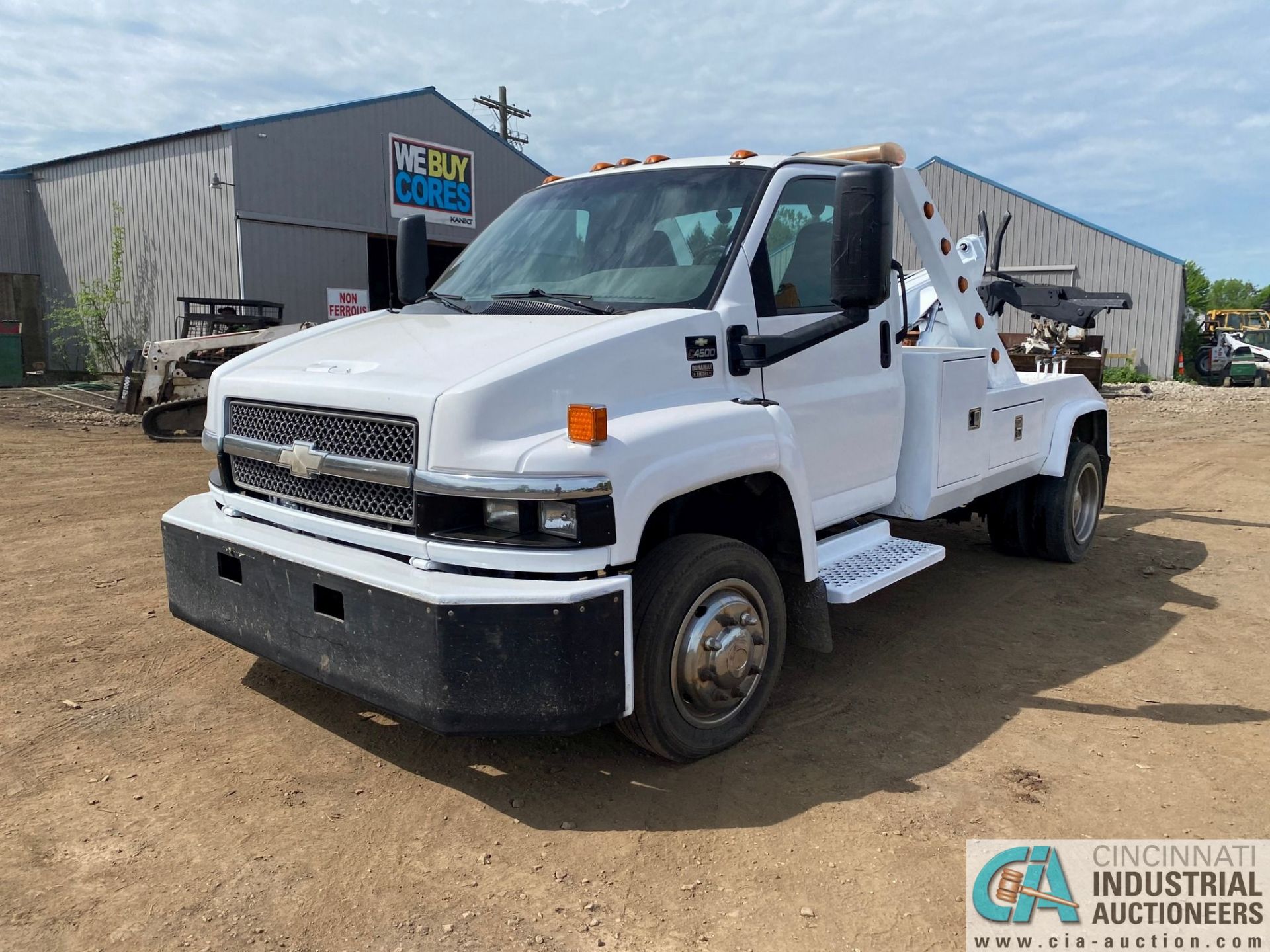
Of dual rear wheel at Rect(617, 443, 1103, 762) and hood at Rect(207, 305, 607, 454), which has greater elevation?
hood at Rect(207, 305, 607, 454)

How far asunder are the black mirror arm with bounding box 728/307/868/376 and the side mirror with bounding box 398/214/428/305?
1737 mm

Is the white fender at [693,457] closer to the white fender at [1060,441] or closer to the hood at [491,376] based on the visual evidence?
the hood at [491,376]

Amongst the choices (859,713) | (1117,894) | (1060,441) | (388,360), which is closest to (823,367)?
(859,713)

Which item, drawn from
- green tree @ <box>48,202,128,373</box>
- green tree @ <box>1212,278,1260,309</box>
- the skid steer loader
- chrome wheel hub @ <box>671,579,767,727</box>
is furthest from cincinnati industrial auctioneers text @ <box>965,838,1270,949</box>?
green tree @ <box>1212,278,1260,309</box>

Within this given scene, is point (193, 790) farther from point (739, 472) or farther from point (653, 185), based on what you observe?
point (653, 185)

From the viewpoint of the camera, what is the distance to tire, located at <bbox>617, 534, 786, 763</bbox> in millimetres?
3352

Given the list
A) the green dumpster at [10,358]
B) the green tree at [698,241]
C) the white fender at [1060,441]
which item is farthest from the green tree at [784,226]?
the green dumpster at [10,358]

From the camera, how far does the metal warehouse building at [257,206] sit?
59.7 feet

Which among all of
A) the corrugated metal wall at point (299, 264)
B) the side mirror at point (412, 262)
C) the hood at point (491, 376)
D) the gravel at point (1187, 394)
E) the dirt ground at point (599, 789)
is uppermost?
the corrugated metal wall at point (299, 264)

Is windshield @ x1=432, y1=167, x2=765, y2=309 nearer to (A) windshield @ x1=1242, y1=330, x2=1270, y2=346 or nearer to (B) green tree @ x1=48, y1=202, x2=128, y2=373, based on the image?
(B) green tree @ x1=48, y1=202, x2=128, y2=373

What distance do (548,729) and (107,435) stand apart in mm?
11669

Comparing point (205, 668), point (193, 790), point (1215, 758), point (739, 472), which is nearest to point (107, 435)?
point (205, 668)

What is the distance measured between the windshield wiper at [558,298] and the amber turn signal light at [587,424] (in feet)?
2.62

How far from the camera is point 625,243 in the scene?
164 inches
